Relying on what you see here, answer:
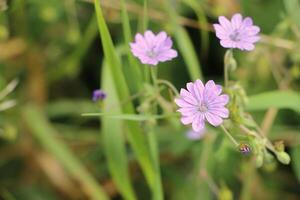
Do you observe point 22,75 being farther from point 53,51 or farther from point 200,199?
point 200,199

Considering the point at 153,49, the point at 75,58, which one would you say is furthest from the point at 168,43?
the point at 75,58

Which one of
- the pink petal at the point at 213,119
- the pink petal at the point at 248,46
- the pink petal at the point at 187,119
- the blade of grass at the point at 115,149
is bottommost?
the blade of grass at the point at 115,149

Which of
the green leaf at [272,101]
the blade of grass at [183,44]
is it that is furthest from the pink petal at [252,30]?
the blade of grass at [183,44]

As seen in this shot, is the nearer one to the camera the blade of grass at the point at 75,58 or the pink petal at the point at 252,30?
the pink petal at the point at 252,30

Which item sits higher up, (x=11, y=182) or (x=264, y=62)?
(x=264, y=62)

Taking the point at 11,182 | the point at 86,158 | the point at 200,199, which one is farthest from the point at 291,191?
the point at 11,182

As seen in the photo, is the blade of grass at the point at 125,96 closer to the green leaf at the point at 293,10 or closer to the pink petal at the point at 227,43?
the pink petal at the point at 227,43
